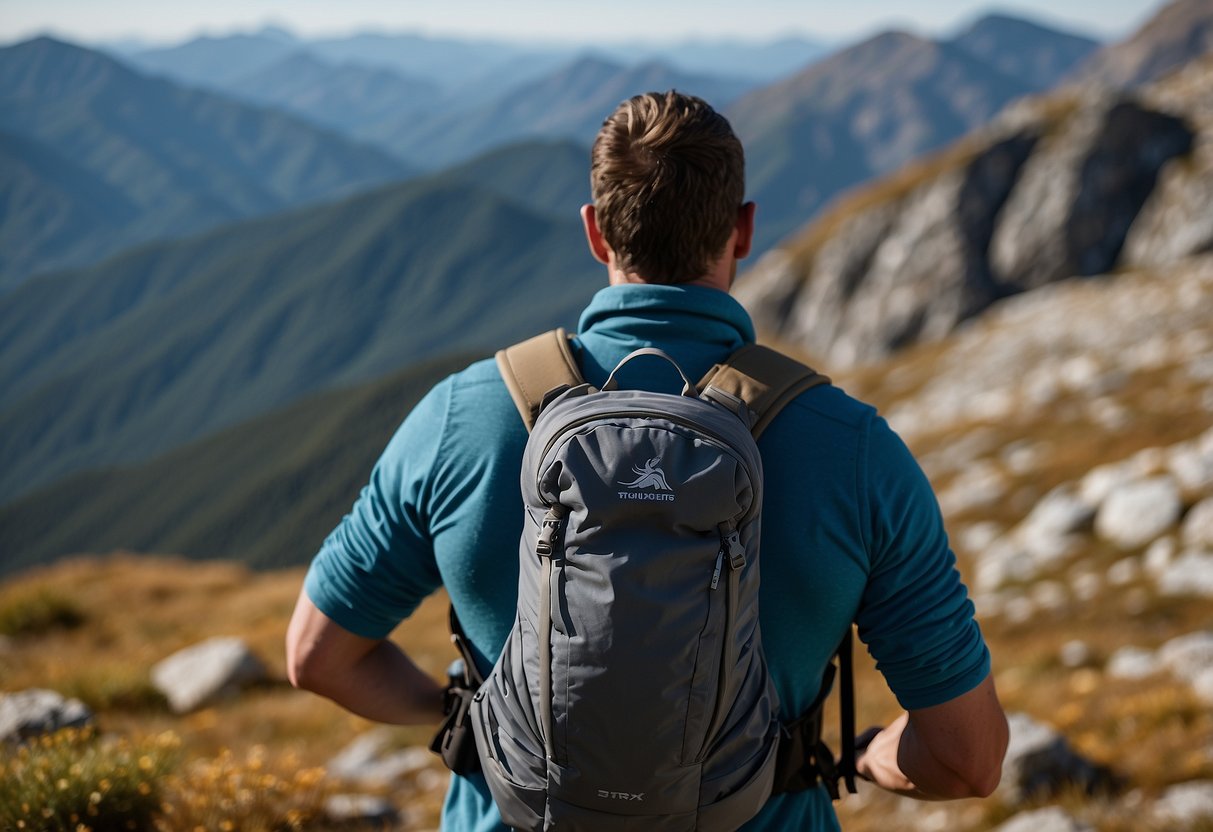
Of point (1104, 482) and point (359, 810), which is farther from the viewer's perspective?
point (1104, 482)

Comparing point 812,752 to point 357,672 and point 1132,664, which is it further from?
point 1132,664

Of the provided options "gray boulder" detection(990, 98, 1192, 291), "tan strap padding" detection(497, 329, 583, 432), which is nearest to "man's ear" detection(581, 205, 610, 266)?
"tan strap padding" detection(497, 329, 583, 432)

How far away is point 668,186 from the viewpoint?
2.29 metres

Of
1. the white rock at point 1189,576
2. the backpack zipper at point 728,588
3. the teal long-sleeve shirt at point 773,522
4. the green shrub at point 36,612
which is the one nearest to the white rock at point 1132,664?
the white rock at point 1189,576

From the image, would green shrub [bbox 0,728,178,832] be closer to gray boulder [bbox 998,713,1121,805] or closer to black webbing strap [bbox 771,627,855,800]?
black webbing strap [bbox 771,627,855,800]

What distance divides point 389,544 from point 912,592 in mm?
1368

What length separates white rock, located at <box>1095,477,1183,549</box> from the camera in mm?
13719

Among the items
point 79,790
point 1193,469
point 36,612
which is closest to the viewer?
point 79,790

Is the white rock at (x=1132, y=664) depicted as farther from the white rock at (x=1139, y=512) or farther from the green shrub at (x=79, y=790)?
the green shrub at (x=79, y=790)

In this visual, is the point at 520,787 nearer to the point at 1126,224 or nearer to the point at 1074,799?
the point at 1074,799

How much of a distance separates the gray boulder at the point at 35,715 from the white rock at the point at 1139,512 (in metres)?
13.5

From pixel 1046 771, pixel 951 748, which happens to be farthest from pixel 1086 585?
pixel 951 748

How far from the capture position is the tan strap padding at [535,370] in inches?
90.5

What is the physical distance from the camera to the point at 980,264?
7119 centimetres
